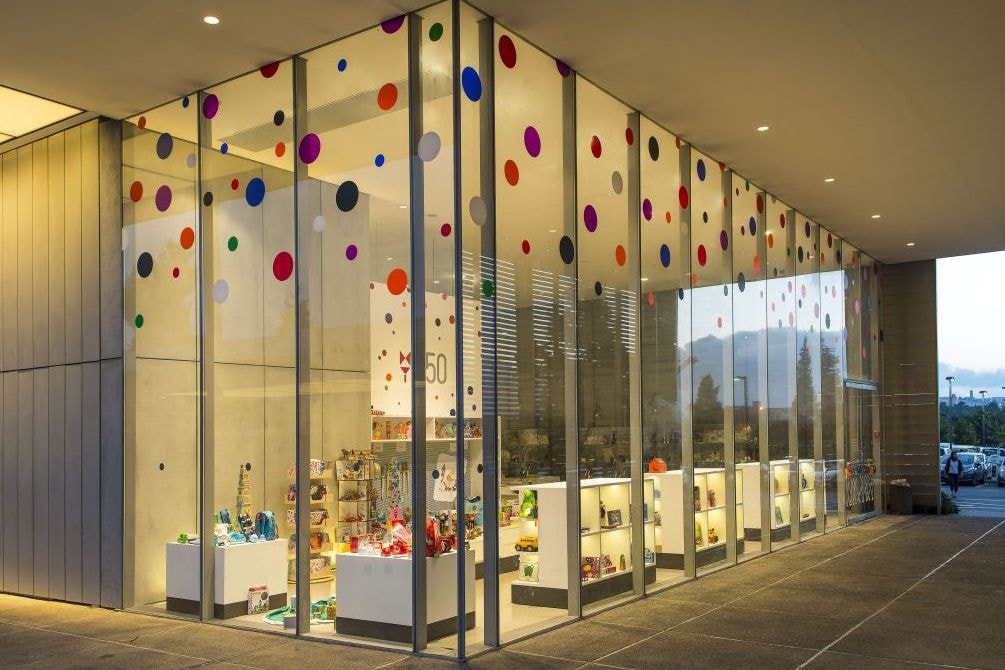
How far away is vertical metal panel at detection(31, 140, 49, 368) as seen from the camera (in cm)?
845

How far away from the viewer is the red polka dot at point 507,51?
21.0 ft

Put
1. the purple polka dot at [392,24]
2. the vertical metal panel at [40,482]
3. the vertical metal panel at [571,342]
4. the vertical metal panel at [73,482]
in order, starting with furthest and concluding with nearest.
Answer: the vertical metal panel at [40,482] → the vertical metal panel at [73,482] → the vertical metal panel at [571,342] → the purple polka dot at [392,24]

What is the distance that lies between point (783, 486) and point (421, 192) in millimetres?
6950

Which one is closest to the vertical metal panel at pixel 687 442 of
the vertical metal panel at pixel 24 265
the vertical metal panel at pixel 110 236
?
the vertical metal panel at pixel 110 236

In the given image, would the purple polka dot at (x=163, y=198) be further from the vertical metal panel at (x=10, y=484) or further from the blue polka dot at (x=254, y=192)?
the vertical metal panel at (x=10, y=484)

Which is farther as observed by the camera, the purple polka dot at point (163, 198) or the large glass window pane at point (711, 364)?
the large glass window pane at point (711, 364)

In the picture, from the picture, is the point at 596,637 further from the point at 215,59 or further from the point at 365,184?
the point at 215,59

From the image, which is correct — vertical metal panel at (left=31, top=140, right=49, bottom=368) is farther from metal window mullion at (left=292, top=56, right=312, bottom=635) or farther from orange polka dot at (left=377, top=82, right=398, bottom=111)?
orange polka dot at (left=377, top=82, right=398, bottom=111)

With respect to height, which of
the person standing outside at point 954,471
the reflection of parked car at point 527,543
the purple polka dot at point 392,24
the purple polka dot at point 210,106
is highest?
the purple polka dot at point 392,24

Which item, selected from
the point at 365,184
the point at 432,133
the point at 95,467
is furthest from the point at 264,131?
the point at 95,467

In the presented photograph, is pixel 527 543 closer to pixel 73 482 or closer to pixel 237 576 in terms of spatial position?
pixel 237 576

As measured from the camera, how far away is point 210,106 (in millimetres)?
7305

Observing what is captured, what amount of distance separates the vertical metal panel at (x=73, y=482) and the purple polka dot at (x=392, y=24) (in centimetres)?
414

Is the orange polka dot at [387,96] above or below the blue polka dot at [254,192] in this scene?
above
